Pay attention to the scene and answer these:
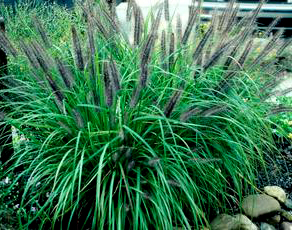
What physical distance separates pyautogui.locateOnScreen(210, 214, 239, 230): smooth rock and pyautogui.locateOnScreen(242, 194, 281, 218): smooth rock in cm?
22

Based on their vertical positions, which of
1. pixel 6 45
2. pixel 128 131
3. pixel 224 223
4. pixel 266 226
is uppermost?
pixel 6 45

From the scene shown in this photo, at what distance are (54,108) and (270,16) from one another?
21.6 feet

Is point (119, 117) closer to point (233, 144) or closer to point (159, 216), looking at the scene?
point (159, 216)

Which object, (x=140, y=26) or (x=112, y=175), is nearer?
(x=112, y=175)

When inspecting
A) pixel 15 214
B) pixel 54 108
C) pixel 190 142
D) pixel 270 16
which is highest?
pixel 54 108

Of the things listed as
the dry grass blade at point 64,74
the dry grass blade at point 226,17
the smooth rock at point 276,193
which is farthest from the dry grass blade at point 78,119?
the smooth rock at point 276,193

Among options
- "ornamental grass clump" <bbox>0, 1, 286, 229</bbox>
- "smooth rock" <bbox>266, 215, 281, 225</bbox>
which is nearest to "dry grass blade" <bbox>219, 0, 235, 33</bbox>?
"ornamental grass clump" <bbox>0, 1, 286, 229</bbox>

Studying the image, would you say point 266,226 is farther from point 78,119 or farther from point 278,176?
point 78,119

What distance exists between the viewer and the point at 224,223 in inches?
129

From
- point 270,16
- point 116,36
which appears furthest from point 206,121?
point 270,16

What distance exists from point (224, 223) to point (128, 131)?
97 centimetres

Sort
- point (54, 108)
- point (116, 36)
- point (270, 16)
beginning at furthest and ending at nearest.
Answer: point (270, 16), point (116, 36), point (54, 108)

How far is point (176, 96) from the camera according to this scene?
2.69 meters

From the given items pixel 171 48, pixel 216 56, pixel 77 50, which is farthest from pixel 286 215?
pixel 77 50
